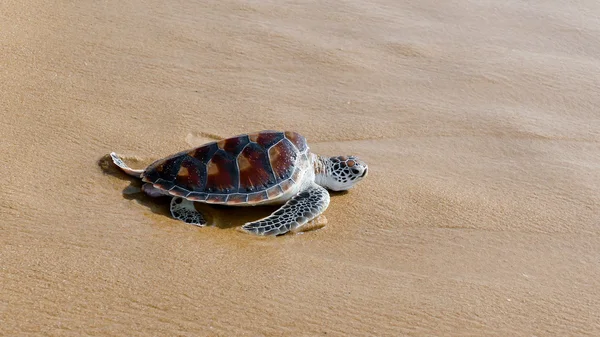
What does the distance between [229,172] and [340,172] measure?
89cm

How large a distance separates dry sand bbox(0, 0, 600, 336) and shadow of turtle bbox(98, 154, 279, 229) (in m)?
0.03

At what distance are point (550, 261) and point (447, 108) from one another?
217cm

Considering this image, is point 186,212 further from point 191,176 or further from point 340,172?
point 340,172

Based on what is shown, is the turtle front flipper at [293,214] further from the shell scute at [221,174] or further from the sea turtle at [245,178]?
the shell scute at [221,174]

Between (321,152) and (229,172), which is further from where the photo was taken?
(321,152)

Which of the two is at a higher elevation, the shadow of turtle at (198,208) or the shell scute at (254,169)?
the shell scute at (254,169)

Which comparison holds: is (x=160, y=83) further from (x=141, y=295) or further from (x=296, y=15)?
(x=141, y=295)

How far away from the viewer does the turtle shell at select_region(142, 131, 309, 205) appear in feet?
14.5

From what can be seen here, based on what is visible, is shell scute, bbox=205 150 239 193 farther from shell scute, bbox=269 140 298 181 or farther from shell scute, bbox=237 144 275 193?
shell scute, bbox=269 140 298 181

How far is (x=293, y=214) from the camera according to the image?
14.6ft

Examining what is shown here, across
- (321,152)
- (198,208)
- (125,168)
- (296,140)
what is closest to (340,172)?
(296,140)

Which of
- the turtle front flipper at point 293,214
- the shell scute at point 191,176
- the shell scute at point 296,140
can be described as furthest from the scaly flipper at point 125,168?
the shell scute at point 296,140

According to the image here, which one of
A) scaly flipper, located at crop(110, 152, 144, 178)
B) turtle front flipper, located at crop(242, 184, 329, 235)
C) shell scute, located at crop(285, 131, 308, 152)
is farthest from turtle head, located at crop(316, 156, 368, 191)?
scaly flipper, located at crop(110, 152, 144, 178)

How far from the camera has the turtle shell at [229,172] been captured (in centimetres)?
442
